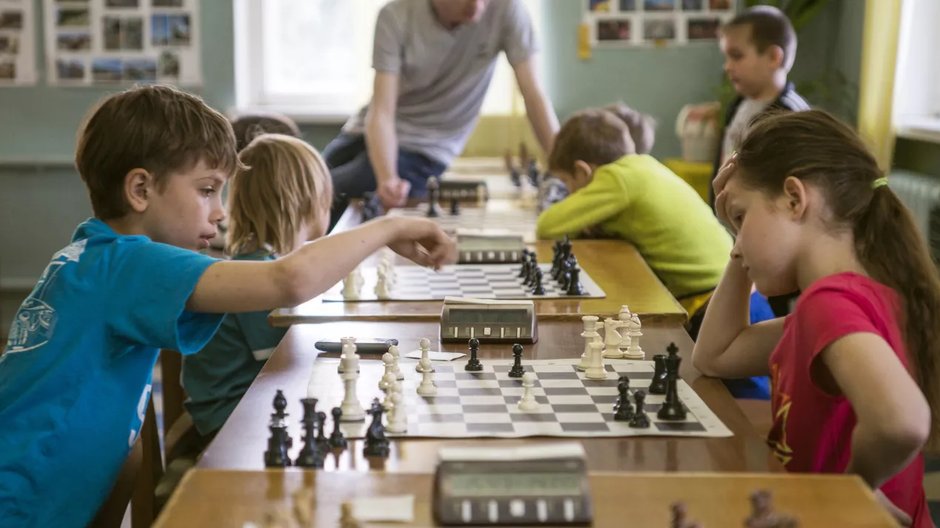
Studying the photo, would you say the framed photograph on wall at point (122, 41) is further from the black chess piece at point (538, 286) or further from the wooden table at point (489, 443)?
the wooden table at point (489, 443)

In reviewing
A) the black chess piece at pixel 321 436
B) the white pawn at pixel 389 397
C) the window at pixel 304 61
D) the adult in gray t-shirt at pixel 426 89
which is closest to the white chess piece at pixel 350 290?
the white pawn at pixel 389 397

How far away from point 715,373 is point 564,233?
1651 mm

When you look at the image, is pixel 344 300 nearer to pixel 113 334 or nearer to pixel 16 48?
pixel 113 334

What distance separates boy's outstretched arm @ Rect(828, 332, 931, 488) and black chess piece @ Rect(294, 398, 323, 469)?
29.3 inches

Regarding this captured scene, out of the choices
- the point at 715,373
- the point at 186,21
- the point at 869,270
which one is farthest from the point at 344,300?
the point at 186,21

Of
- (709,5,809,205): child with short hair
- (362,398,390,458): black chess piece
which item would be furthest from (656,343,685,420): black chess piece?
(709,5,809,205): child with short hair

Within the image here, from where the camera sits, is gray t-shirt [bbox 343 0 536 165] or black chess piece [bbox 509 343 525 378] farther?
gray t-shirt [bbox 343 0 536 165]

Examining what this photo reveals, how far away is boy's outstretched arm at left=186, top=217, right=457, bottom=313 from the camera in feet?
6.07

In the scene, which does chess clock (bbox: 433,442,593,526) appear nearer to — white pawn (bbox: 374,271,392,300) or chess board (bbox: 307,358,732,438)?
chess board (bbox: 307,358,732,438)

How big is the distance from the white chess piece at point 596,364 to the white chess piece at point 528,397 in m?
0.17

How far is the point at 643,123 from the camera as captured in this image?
4641 mm

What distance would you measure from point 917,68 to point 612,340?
13.6 feet

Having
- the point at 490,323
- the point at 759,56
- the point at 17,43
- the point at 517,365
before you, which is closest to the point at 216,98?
the point at 17,43

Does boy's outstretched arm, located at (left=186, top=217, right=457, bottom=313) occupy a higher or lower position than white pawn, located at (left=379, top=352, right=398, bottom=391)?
higher
